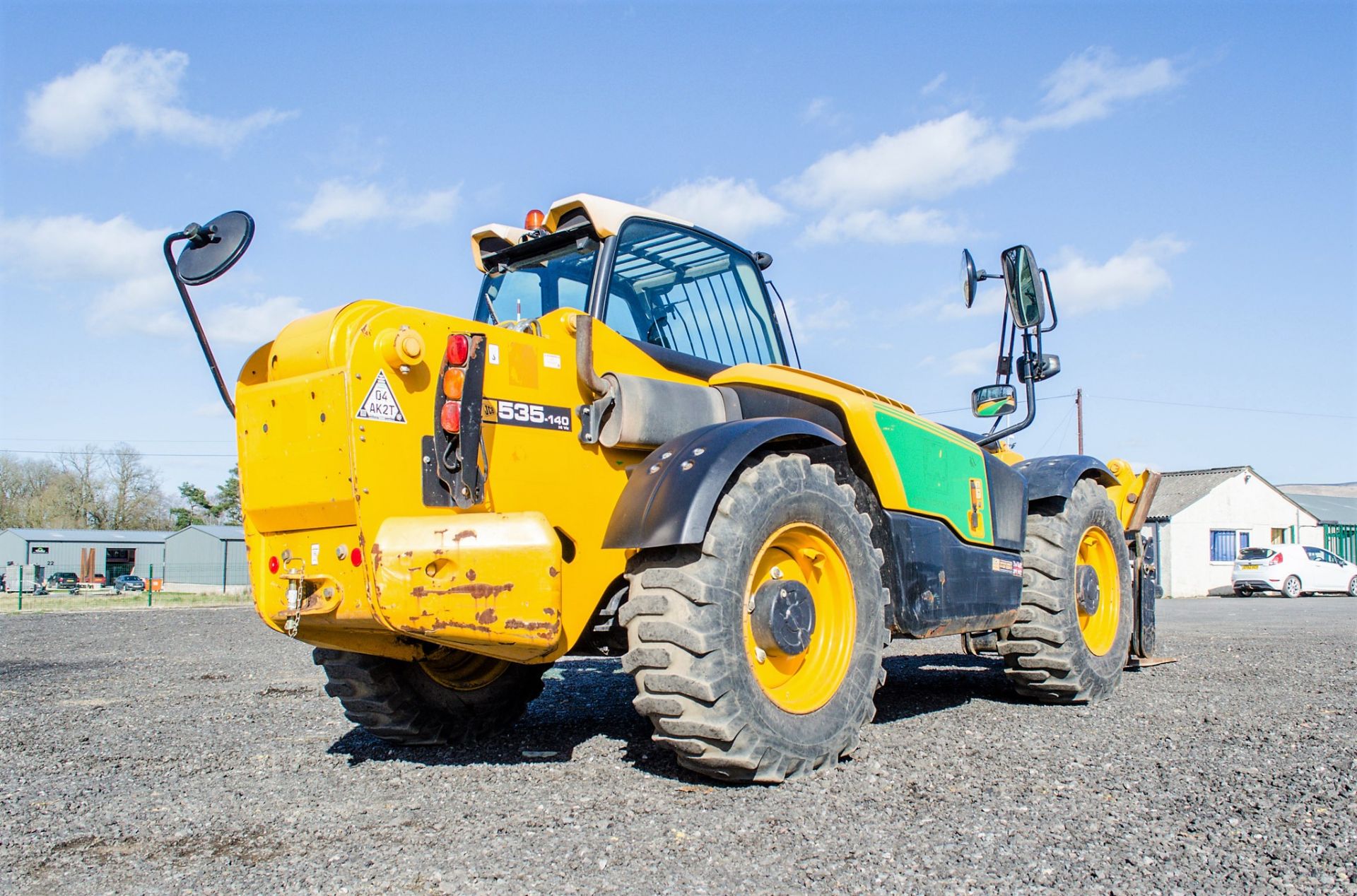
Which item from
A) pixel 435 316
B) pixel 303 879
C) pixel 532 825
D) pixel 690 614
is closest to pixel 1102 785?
pixel 690 614

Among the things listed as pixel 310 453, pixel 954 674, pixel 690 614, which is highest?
pixel 310 453

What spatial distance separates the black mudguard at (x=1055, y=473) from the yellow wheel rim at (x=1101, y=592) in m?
0.37

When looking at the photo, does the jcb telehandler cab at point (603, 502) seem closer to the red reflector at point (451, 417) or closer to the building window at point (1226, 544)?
the red reflector at point (451, 417)

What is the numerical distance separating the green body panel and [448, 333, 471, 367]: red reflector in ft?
7.06

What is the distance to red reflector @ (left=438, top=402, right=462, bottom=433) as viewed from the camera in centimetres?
400

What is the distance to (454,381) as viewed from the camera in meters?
4.04

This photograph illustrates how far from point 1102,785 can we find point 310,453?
334cm

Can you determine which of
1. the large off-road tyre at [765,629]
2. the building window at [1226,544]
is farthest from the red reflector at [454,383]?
the building window at [1226,544]

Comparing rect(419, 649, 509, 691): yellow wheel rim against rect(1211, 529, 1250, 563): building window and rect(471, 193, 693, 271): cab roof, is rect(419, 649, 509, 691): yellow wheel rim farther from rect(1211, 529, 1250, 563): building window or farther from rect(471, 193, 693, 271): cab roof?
rect(1211, 529, 1250, 563): building window

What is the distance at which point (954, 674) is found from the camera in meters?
8.30

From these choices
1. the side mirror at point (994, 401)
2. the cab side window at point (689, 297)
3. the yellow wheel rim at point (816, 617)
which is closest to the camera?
the yellow wheel rim at point (816, 617)

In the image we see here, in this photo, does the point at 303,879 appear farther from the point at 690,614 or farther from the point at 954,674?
the point at 954,674

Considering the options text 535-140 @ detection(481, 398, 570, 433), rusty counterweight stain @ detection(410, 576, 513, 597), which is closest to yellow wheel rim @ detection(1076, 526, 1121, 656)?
text 535-140 @ detection(481, 398, 570, 433)

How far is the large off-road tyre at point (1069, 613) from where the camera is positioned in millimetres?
6277
